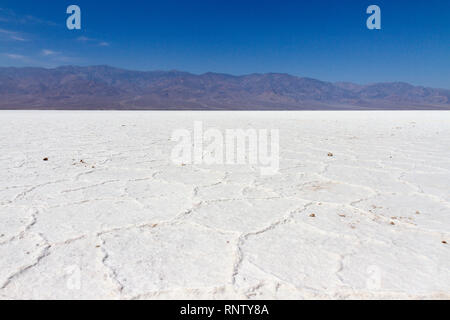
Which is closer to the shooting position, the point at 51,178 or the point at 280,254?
the point at 280,254

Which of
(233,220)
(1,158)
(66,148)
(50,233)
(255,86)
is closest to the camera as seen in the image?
(50,233)

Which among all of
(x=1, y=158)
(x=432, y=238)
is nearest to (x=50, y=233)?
(x=432, y=238)

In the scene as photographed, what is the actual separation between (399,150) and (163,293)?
4.10 metres

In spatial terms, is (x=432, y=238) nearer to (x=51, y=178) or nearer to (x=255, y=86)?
(x=51, y=178)

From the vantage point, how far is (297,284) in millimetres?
1164

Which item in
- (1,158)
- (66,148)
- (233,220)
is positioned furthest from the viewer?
(66,148)
